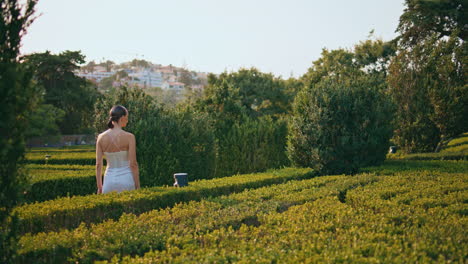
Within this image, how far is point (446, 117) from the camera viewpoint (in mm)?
16172

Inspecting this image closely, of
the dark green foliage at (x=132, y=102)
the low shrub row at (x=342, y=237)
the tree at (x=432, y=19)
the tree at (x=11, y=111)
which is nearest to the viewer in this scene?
the tree at (x=11, y=111)

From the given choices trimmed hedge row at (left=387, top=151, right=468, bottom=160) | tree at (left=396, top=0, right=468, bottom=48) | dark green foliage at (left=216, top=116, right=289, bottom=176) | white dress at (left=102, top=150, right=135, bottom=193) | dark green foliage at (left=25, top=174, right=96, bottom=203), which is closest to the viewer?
white dress at (left=102, top=150, right=135, bottom=193)

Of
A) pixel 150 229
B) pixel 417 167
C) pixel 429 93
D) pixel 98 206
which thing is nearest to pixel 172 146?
pixel 98 206

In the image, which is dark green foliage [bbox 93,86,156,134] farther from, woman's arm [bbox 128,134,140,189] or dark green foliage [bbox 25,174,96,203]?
woman's arm [bbox 128,134,140,189]

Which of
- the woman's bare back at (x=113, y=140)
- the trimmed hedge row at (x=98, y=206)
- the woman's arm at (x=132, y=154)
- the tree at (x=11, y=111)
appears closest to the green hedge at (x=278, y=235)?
the tree at (x=11, y=111)

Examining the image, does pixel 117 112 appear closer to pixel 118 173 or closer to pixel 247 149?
pixel 118 173

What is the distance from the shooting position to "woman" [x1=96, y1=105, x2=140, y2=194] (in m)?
6.66

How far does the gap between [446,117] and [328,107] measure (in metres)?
7.10

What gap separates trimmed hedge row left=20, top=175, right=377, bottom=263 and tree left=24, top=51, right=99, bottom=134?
37.9 meters

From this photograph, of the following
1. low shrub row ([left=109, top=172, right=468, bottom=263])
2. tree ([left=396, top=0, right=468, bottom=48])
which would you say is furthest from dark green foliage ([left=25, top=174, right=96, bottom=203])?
tree ([left=396, top=0, right=468, bottom=48])

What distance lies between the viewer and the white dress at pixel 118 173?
6.79 metres

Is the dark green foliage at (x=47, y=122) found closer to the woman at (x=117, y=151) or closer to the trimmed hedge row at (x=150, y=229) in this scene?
the woman at (x=117, y=151)

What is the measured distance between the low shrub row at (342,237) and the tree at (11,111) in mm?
1136

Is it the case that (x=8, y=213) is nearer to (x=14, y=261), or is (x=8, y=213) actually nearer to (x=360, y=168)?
(x=14, y=261)
